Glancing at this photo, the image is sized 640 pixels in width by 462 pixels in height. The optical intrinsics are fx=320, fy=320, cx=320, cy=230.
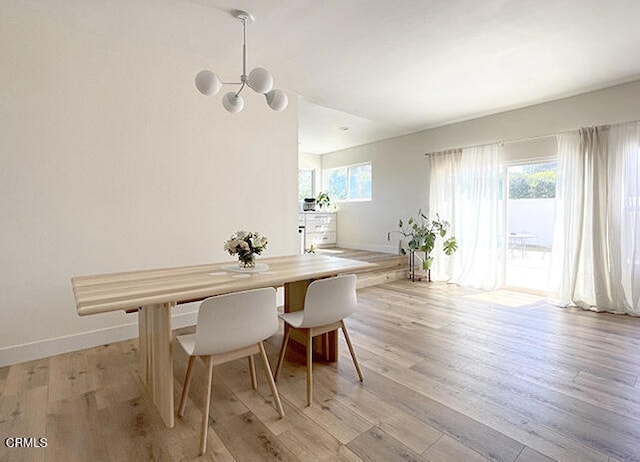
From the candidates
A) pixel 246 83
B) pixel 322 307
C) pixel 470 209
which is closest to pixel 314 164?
pixel 470 209

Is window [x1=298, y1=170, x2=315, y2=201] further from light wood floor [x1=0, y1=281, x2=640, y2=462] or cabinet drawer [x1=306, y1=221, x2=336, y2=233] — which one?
light wood floor [x1=0, y1=281, x2=640, y2=462]

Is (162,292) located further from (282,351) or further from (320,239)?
(320,239)

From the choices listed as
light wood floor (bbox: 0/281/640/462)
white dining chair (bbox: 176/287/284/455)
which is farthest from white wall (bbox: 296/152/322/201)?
white dining chair (bbox: 176/287/284/455)

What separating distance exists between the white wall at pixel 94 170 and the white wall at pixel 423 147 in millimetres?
3502

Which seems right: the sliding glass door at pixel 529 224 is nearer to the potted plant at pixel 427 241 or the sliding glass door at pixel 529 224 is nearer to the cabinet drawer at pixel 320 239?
the potted plant at pixel 427 241

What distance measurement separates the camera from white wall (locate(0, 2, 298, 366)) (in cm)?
239

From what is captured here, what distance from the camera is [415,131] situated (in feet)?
19.3

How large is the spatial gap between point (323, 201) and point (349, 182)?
782 millimetres

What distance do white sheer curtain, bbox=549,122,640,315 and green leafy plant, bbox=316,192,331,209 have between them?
4.76 meters

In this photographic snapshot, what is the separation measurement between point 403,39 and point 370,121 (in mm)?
2688

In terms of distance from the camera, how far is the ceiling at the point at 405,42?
228 centimetres

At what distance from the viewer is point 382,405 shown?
1.89m

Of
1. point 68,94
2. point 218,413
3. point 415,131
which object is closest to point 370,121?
point 415,131

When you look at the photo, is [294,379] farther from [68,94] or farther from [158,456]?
[68,94]
